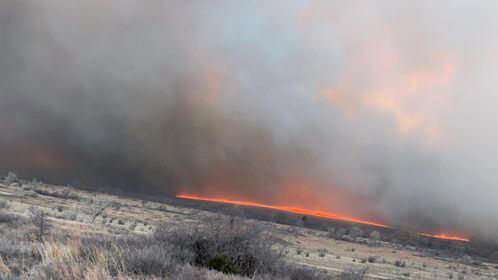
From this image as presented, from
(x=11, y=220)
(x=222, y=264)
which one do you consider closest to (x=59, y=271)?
(x=222, y=264)

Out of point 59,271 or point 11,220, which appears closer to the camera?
point 59,271

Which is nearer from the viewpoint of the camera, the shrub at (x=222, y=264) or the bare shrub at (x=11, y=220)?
the shrub at (x=222, y=264)

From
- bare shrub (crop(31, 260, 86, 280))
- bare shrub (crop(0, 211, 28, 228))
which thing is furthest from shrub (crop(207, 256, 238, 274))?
bare shrub (crop(0, 211, 28, 228))

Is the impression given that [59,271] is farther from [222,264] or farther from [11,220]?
[11,220]

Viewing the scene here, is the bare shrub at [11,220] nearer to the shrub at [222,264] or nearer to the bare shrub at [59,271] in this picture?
the shrub at [222,264]

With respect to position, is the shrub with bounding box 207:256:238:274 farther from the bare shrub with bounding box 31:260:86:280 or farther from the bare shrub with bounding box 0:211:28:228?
the bare shrub with bounding box 0:211:28:228

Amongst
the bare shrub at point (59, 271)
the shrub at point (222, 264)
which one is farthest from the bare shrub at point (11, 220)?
the bare shrub at point (59, 271)

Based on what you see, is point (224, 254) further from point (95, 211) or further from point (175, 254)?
point (95, 211)

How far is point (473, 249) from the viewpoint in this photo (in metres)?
126

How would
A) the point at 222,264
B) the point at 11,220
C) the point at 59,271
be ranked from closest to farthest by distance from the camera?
the point at 59,271, the point at 222,264, the point at 11,220

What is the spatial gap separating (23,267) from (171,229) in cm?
737

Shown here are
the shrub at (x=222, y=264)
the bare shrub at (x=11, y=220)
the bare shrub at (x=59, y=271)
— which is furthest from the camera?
the bare shrub at (x=11, y=220)

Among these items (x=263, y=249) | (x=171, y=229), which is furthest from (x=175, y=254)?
(x=263, y=249)

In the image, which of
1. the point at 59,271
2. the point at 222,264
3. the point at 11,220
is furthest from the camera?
the point at 11,220
